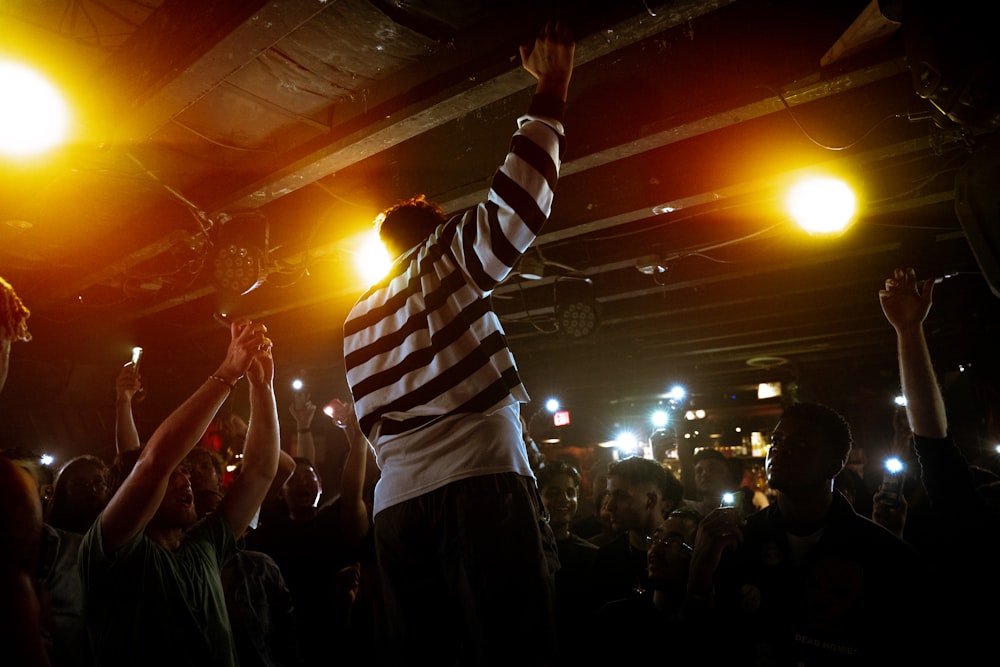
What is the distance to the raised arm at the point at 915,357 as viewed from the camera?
3.19 m

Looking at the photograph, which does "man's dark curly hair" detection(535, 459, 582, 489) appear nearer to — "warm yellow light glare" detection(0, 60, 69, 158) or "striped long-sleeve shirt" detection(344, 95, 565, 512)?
"striped long-sleeve shirt" detection(344, 95, 565, 512)

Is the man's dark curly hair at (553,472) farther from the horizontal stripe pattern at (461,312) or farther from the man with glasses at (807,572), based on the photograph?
the horizontal stripe pattern at (461,312)

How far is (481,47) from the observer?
12.8 feet

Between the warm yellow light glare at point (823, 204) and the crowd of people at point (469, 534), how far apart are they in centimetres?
228

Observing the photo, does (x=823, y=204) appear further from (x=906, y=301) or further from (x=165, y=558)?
(x=165, y=558)

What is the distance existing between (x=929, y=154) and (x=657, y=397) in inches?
644

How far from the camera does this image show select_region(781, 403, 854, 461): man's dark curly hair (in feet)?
11.1

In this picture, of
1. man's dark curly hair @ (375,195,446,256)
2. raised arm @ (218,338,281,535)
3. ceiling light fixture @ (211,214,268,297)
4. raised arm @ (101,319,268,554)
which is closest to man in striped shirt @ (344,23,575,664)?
man's dark curly hair @ (375,195,446,256)

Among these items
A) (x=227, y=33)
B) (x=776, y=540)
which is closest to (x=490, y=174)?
(x=227, y=33)

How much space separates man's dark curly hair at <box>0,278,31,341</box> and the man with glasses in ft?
10.3

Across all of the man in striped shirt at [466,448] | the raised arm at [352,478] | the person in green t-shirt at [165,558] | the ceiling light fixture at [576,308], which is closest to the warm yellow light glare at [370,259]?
the raised arm at [352,478]

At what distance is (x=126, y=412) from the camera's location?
16.2 feet

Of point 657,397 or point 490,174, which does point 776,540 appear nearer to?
point 490,174

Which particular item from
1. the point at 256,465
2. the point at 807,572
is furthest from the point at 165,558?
the point at 807,572
